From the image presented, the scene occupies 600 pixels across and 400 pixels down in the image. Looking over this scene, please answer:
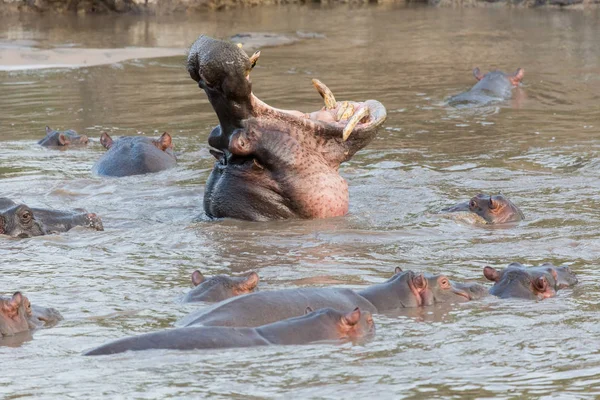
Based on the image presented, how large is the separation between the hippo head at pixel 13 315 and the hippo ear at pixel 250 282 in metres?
0.87

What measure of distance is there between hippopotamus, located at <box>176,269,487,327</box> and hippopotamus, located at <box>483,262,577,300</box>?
9cm

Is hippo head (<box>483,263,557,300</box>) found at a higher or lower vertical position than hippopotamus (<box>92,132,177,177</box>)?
higher

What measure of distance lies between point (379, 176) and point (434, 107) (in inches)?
148

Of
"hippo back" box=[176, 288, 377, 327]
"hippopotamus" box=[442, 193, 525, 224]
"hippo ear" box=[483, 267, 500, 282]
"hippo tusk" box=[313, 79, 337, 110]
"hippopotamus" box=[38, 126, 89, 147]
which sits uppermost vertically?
"hippo tusk" box=[313, 79, 337, 110]

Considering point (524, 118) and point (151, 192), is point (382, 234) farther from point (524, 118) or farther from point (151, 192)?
point (524, 118)

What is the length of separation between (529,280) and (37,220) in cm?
273

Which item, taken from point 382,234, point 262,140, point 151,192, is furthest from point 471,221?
point 151,192

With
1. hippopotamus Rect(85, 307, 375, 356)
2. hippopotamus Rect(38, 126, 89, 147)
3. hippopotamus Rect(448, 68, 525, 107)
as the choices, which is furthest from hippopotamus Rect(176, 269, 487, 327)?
hippopotamus Rect(448, 68, 525, 107)

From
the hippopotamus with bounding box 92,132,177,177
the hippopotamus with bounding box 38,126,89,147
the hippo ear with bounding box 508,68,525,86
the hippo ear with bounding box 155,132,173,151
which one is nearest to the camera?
the hippopotamus with bounding box 92,132,177,177

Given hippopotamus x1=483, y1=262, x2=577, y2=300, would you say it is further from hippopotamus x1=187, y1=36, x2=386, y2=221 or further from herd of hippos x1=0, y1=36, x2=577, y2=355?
hippopotamus x1=187, y1=36, x2=386, y2=221

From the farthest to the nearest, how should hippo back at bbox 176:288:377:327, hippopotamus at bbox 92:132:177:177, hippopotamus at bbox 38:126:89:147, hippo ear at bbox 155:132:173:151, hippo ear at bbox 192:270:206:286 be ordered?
1. hippopotamus at bbox 38:126:89:147
2. hippo ear at bbox 155:132:173:151
3. hippopotamus at bbox 92:132:177:177
4. hippo ear at bbox 192:270:206:286
5. hippo back at bbox 176:288:377:327

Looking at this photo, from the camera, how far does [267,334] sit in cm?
389

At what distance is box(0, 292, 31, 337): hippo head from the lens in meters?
4.15

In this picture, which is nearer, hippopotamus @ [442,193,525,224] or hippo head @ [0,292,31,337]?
hippo head @ [0,292,31,337]
